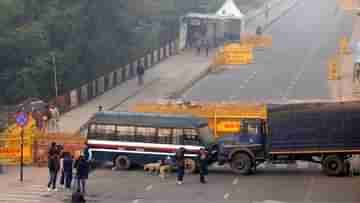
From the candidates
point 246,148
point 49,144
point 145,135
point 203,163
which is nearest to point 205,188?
point 203,163

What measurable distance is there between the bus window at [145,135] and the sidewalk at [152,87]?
10450 millimetres

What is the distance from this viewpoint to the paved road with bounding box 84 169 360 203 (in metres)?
28.0

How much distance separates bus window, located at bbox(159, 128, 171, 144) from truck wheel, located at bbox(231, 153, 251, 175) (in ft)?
8.13

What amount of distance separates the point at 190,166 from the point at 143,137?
6.95ft

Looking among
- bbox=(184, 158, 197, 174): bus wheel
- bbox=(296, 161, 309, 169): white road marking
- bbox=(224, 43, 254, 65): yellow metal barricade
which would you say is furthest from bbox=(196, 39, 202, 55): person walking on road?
bbox=(184, 158, 197, 174): bus wheel

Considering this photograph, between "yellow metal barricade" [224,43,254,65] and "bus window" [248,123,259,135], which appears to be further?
"yellow metal barricade" [224,43,254,65]

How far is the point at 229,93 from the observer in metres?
53.9

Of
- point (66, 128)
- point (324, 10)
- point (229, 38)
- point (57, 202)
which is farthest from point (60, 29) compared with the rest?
point (324, 10)

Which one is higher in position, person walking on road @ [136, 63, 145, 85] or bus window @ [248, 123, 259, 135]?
person walking on road @ [136, 63, 145, 85]

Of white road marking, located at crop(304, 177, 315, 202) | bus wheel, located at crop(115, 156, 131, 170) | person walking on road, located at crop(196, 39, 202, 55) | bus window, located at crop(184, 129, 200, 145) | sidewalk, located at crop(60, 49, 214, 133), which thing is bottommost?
white road marking, located at crop(304, 177, 315, 202)

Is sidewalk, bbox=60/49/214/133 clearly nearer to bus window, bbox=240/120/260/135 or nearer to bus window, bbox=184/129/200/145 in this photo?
bus window, bbox=184/129/200/145

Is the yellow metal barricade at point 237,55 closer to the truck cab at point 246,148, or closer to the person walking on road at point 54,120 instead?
the person walking on road at point 54,120

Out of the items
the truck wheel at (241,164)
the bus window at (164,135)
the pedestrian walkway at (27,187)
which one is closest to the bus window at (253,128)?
the truck wheel at (241,164)

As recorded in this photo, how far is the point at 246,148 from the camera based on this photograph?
32.3m
